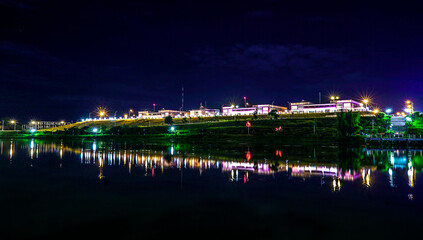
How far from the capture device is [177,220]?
10930mm

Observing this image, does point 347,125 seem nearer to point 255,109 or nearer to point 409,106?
point 409,106

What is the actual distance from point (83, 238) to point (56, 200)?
231 inches

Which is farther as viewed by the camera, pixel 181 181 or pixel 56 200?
pixel 181 181

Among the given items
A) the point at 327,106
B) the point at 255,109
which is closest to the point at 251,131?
the point at 327,106

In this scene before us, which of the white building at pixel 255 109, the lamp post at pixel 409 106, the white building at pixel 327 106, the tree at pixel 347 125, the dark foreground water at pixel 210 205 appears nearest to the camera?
the dark foreground water at pixel 210 205

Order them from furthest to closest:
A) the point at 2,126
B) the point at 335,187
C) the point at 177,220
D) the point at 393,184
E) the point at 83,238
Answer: the point at 2,126 < the point at 393,184 < the point at 335,187 < the point at 177,220 < the point at 83,238

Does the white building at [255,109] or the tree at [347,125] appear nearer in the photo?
the tree at [347,125]

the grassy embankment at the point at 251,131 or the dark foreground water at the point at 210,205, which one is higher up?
the grassy embankment at the point at 251,131

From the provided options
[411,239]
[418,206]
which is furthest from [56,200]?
[418,206]

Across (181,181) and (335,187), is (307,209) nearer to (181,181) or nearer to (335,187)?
(335,187)

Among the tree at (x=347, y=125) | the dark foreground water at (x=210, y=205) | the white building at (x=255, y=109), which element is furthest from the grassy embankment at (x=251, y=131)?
the dark foreground water at (x=210, y=205)

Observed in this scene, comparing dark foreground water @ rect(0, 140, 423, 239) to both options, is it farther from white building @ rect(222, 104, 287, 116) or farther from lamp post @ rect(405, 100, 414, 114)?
white building @ rect(222, 104, 287, 116)

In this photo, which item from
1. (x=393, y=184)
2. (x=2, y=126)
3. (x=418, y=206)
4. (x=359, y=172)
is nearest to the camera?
(x=418, y=206)

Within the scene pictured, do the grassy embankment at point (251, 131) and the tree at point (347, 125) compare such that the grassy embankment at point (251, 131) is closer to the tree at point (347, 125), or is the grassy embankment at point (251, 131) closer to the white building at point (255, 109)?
the tree at point (347, 125)
